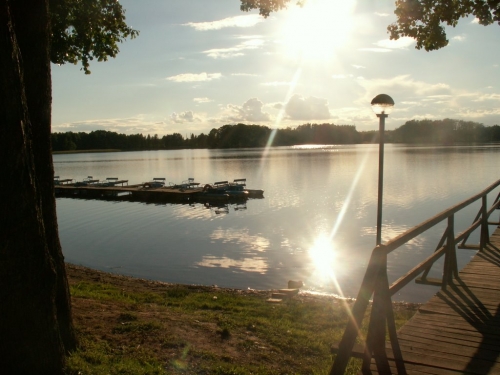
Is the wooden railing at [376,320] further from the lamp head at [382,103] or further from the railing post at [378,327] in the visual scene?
the lamp head at [382,103]

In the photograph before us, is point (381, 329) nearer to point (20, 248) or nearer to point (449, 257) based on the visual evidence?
point (20, 248)

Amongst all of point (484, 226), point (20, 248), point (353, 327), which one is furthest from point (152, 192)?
point (353, 327)

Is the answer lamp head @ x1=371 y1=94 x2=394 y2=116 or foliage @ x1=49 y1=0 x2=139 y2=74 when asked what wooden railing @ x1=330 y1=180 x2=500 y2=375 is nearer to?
lamp head @ x1=371 y1=94 x2=394 y2=116

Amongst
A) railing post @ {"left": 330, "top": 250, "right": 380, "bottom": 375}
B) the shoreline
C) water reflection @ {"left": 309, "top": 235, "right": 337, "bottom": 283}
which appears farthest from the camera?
water reflection @ {"left": 309, "top": 235, "right": 337, "bottom": 283}

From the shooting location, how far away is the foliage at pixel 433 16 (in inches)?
402

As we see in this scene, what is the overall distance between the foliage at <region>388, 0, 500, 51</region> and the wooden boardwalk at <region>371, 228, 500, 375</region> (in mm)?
6261

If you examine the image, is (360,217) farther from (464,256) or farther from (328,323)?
(328,323)

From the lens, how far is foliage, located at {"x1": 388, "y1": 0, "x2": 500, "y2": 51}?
10.2 m

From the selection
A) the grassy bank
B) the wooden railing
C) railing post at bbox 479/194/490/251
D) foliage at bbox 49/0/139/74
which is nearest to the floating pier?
foliage at bbox 49/0/139/74

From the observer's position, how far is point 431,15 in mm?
10531

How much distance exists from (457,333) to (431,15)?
826 centimetres

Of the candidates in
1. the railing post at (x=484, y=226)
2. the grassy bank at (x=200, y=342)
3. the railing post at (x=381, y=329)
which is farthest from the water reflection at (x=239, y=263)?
the railing post at (x=381, y=329)

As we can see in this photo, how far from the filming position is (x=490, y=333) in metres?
4.73

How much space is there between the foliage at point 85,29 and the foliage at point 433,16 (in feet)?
21.3
